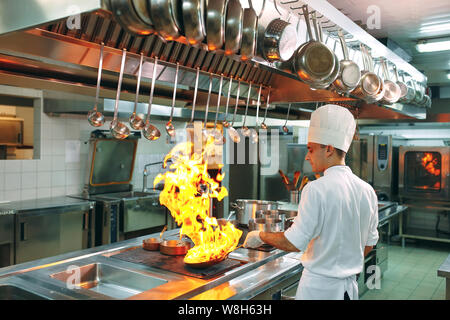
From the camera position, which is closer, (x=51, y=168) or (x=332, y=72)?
(x=332, y=72)

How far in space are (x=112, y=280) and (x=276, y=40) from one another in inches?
58.6


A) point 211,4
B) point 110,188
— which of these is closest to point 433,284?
point 110,188

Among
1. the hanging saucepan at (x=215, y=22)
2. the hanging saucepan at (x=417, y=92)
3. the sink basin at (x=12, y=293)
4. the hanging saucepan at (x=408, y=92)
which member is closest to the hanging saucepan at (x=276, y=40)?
the hanging saucepan at (x=215, y=22)

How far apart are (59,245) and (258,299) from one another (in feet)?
10.1

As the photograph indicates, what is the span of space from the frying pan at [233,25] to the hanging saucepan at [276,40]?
1.03ft

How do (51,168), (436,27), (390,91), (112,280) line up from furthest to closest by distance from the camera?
(51,168) < (436,27) < (390,91) < (112,280)

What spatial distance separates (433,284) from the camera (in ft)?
15.8

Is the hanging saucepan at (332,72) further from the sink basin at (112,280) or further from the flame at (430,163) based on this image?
the flame at (430,163)

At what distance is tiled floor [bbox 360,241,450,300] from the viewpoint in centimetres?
442

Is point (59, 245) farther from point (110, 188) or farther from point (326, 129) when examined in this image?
point (326, 129)

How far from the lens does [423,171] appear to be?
680cm

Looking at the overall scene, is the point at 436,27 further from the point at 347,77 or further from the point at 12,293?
the point at 12,293

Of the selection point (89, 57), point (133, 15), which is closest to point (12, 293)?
point (89, 57)

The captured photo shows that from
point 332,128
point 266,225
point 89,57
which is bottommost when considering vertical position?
point 266,225
